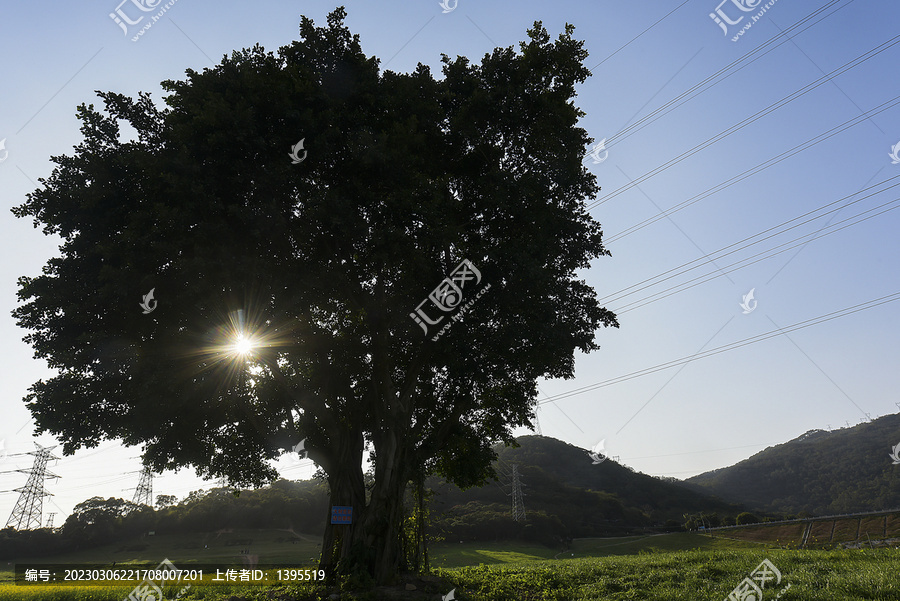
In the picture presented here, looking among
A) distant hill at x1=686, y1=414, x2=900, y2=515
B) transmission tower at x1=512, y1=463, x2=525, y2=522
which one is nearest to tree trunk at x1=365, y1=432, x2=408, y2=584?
A: transmission tower at x1=512, y1=463, x2=525, y2=522

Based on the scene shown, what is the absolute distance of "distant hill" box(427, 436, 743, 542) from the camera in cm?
6244

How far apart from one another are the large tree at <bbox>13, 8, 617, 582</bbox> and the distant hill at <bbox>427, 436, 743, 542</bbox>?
2615 cm

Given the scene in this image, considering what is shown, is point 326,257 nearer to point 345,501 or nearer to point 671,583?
point 345,501

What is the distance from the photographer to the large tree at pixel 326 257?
13.7 meters

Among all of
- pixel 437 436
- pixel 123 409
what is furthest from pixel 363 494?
pixel 123 409

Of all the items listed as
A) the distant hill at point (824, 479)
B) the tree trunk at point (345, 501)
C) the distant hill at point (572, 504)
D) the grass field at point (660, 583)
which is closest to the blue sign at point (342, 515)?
the tree trunk at point (345, 501)

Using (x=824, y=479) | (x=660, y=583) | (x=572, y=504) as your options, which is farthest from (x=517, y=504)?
(x=824, y=479)

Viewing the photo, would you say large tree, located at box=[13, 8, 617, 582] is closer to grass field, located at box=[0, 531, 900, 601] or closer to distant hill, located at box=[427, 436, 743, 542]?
grass field, located at box=[0, 531, 900, 601]

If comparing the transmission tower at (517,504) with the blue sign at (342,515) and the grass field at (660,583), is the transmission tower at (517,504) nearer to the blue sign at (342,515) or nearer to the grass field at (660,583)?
the grass field at (660,583)

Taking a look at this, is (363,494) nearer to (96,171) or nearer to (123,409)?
(123,409)

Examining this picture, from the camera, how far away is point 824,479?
14000cm

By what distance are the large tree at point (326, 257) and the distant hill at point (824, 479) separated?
130 metres

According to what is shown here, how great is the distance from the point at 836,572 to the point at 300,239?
17.9m

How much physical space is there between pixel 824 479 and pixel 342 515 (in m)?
176
